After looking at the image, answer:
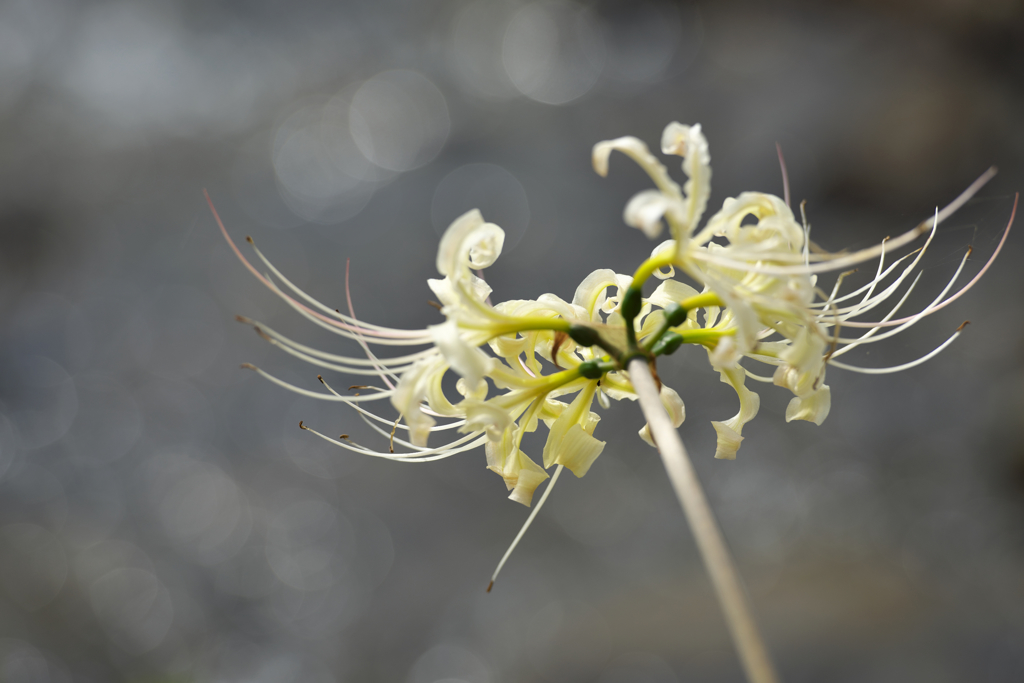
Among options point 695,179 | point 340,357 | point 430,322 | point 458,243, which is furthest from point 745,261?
point 430,322

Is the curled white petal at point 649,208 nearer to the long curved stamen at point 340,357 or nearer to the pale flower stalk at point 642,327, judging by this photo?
the pale flower stalk at point 642,327

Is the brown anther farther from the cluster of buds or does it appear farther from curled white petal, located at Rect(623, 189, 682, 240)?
curled white petal, located at Rect(623, 189, 682, 240)

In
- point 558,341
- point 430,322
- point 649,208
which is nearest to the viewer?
point 649,208

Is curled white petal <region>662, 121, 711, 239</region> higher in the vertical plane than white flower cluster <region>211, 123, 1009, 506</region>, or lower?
higher

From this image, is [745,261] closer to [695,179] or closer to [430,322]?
[695,179]

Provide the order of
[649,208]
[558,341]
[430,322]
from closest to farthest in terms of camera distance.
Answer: [649,208] < [558,341] < [430,322]

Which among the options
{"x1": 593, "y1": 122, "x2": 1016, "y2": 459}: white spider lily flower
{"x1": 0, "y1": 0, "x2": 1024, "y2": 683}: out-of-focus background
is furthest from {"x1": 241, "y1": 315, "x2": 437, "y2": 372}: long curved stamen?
{"x1": 0, "y1": 0, "x2": 1024, "y2": 683}: out-of-focus background

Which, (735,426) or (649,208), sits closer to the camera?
(649,208)

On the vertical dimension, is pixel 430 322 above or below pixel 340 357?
above

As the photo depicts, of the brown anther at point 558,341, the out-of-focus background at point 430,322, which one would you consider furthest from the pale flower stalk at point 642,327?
the out-of-focus background at point 430,322
